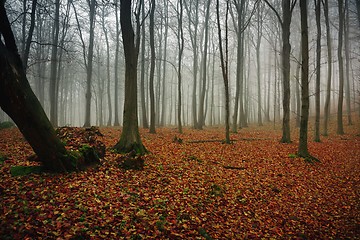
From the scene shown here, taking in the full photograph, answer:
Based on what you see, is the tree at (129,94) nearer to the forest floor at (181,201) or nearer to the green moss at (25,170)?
the forest floor at (181,201)

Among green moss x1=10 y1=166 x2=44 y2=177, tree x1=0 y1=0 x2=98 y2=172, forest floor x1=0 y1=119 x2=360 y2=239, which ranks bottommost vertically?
forest floor x1=0 y1=119 x2=360 y2=239

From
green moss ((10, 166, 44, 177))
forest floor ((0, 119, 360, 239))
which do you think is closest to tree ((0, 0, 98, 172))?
green moss ((10, 166, 44, 177))

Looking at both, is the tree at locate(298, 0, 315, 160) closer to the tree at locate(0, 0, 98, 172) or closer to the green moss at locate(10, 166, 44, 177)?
the tree at locate(0, 0, 98, 172)

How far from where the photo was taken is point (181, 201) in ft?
14.9

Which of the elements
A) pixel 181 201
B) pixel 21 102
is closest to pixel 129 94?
pixel 21 102

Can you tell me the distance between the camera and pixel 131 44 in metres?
7.44

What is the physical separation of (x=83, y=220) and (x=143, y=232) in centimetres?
108

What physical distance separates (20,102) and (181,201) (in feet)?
12.9

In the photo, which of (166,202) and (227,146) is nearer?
(166,202)

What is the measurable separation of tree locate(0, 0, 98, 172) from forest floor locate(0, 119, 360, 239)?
30.6 inches

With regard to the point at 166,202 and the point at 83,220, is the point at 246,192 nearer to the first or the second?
the point at 166,202

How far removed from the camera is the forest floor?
10.8 feet

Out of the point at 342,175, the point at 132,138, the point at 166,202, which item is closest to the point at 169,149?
the point at 132,138

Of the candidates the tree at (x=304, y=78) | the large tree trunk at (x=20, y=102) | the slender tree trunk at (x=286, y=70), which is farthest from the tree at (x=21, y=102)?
the slender tree trunk at (x=286, y=70)
